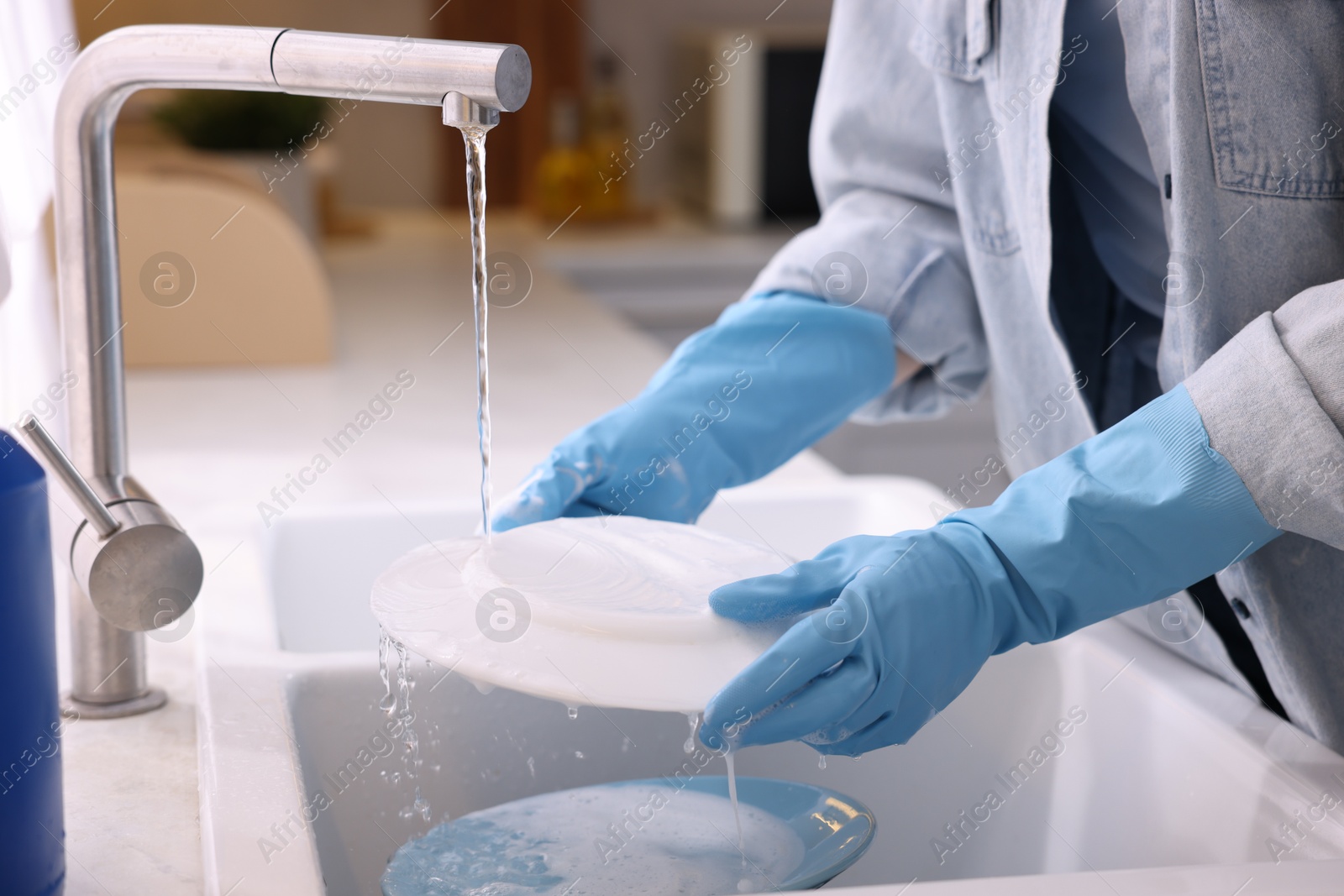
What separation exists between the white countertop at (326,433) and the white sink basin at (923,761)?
0.10ft

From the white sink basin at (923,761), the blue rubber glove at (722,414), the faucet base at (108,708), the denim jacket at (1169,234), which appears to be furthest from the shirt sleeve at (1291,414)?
the faucet base at (108,708)

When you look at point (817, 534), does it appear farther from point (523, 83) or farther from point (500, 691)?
point (523, 83)

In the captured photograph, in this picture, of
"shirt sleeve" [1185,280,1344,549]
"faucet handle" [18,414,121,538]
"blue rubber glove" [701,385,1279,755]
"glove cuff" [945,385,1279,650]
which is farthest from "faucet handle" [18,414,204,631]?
"shirt sleeve" [1185,280,1344,549]

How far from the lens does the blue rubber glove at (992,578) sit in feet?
1.91

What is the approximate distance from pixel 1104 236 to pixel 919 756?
0.38 meters

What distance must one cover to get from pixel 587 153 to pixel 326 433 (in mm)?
1596

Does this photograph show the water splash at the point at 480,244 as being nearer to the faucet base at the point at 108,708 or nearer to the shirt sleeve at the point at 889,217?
the faucet base at the point at 108,708

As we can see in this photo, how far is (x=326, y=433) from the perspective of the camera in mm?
1379

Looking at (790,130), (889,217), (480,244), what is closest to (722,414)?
(889,217)

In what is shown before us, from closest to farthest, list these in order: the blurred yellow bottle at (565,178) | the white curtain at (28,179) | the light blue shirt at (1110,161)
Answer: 1. the light blue shirt at (1110,161)
2. the white curtain at (28,179)
3. the blurred yellow bottle at (565,178)

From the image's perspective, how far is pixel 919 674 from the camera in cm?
60

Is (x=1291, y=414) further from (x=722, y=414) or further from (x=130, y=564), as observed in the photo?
(x=130, y=564)

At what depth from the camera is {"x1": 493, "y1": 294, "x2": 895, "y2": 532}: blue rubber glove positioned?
34.0 inches

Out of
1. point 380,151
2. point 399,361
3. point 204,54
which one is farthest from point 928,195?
point 380,151
